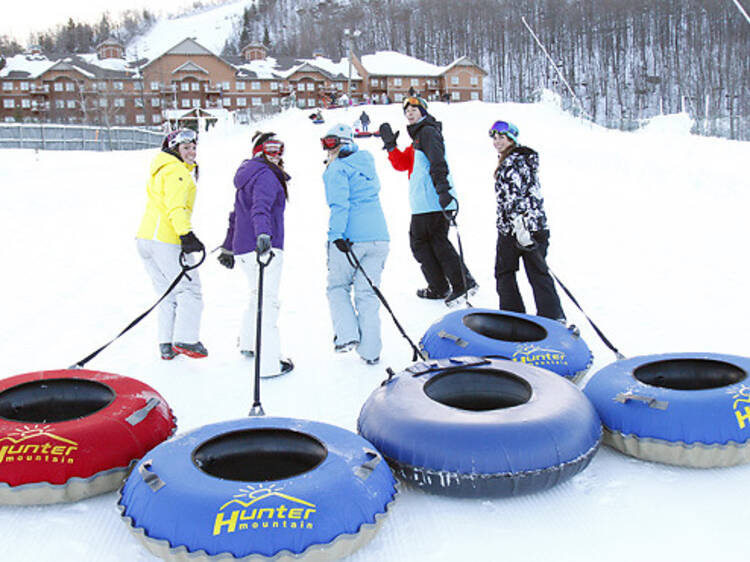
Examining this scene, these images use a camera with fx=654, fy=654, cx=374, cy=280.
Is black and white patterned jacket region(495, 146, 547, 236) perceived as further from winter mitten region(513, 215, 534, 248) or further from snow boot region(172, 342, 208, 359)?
snow boot region(172, 342, 208, 359)

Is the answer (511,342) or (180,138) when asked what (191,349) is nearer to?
(180,138)

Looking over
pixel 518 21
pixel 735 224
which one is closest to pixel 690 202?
pixel 735 224

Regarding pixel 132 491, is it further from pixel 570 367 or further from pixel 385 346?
pixel 385 346

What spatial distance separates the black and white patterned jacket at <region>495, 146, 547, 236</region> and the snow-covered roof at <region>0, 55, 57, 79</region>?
227 ft

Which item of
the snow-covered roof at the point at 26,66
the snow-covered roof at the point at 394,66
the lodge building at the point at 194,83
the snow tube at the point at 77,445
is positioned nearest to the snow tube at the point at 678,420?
the snow tube at the point at 77,445

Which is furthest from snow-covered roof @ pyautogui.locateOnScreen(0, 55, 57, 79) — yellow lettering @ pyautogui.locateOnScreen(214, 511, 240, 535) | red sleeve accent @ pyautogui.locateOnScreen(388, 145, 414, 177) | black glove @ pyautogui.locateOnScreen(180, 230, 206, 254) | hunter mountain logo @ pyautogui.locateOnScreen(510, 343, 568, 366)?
yellow lettering @ pyautogui.locateOnScreen(214, 511, 240, 535)

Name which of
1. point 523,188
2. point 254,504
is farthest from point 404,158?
point 254,504

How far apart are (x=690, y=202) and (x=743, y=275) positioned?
13.9 ft

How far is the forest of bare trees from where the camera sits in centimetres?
6178

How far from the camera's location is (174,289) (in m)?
4.43

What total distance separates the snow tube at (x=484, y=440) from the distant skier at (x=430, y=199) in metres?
2.56

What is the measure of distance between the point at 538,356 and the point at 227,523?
2.14 metres

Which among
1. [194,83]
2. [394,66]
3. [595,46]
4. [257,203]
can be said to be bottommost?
[257,203]

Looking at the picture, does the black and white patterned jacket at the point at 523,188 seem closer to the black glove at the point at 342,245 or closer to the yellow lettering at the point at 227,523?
the black glove at the point at 342,245
